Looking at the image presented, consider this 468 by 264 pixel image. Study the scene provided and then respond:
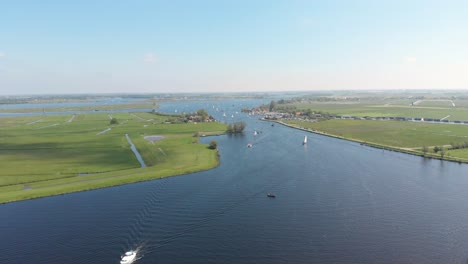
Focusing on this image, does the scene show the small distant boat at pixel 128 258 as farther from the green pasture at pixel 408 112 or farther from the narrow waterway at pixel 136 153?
the green pasture at pixel 408 112

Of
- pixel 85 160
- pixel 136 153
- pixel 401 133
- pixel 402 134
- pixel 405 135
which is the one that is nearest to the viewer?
pixel 85 160

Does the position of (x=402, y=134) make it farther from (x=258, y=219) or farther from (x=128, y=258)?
(x=128, y=258)

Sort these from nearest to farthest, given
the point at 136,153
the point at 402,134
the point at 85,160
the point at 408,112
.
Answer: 1. the point at 85,160
2. the point at 136,153
3. the point at 402,134
4. the point at 408,112

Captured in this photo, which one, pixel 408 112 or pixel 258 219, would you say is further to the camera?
pixel 408 112

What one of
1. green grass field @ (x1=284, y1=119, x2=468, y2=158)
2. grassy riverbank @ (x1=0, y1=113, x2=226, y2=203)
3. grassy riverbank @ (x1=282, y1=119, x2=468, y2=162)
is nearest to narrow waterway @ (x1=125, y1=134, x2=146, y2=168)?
grassy riverbank @ (x1=0, y1=113, x2=226, y2=203)

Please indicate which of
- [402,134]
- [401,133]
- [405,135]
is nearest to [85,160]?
[405,135]

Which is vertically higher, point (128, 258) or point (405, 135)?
point (405, 135)

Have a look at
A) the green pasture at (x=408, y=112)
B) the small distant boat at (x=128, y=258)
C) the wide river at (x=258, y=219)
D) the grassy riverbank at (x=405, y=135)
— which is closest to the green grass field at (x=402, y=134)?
the grassy riverbank at (x=405, y=135)

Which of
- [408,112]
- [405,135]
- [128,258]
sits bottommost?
[128,258]
